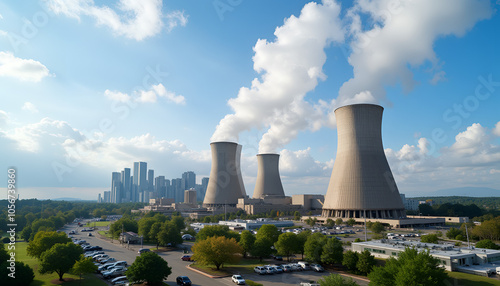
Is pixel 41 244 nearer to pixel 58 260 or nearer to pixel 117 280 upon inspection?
pixel 58 260

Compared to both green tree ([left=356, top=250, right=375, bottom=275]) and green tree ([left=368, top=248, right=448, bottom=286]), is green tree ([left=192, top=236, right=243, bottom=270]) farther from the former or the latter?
green tree ([left=368, top=248, right=448, bottom=286])

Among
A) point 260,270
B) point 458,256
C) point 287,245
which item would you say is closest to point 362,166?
point 287,245

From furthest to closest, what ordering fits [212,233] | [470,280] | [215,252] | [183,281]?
1. [212,233]
2. [215,252]
3. [183,281]
4. [470,280]

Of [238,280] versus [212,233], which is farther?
[212,233]

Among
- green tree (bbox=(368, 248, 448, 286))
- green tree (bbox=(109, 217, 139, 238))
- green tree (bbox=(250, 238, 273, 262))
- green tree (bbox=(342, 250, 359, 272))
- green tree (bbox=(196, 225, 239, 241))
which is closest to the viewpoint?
green tree (bbox=(368, 248, 448, 286))

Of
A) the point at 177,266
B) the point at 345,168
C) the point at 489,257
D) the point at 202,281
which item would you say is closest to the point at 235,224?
the point at 345,168

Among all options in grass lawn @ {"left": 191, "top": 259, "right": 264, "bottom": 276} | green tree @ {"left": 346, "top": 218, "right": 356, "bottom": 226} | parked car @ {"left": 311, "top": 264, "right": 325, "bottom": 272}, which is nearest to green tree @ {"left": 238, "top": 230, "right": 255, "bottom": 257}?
grass lawn @ {"left": 191, "top": 259, "right": 264, "bottom": 276}
